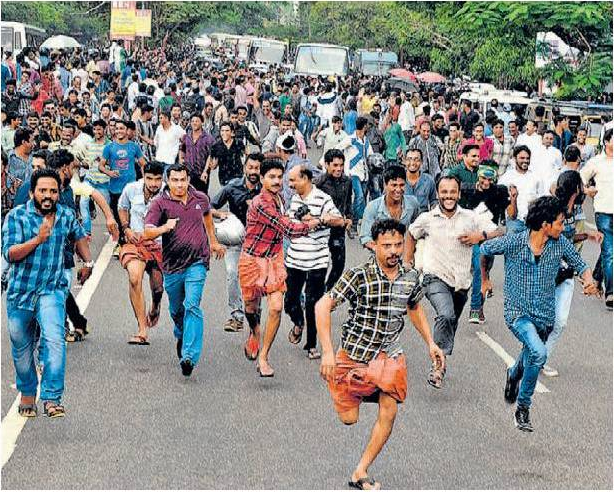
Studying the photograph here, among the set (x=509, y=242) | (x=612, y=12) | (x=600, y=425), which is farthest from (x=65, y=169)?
(x=612, y=12)

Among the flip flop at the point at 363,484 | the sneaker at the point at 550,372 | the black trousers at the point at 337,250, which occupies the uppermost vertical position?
the black trousers at the point at 337,250

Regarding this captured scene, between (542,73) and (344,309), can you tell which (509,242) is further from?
(542,73)

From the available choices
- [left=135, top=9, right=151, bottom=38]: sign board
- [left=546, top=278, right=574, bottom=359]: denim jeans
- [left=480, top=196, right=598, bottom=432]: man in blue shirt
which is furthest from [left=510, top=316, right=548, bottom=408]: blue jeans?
[left=135, top=9, right=151, bottom=38]: sign board

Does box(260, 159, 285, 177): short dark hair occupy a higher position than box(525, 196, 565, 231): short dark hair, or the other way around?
box(525, 196, 565, 231): short dark hair

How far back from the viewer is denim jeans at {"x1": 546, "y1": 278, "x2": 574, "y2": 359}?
9016 millimetres

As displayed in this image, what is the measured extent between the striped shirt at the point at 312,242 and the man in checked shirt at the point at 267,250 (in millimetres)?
168

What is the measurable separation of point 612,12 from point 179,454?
20854mm

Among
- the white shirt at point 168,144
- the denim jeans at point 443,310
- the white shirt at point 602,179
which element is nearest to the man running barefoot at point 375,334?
the denim jeans at point 443,310

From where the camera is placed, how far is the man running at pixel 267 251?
9.63 m

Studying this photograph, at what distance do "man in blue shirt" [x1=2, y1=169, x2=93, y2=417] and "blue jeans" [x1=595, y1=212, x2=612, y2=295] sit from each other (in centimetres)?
638

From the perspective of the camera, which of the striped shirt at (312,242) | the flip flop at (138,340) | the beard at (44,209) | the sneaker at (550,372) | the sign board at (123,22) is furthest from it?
the sign board at (123,22)

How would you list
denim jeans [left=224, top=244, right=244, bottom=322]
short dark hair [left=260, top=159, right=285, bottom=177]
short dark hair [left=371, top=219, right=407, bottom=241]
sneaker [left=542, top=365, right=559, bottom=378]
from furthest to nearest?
denim jeans [left=224, top=244, right=244, bottom=322], sneaker [left=542, top=365, right=559, bottom=378], short dark hair [left=260, top=159, right=285, bottom=177], short dark hair [left=371, top=219, right=407, bottom=241]

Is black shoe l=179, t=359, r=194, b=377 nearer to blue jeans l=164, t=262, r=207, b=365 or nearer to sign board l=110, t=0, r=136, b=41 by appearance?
blue jeans l=164, t=262, r=207, b=365

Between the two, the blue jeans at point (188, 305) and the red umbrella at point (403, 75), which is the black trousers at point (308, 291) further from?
the red umbrella at point (403, 75)
